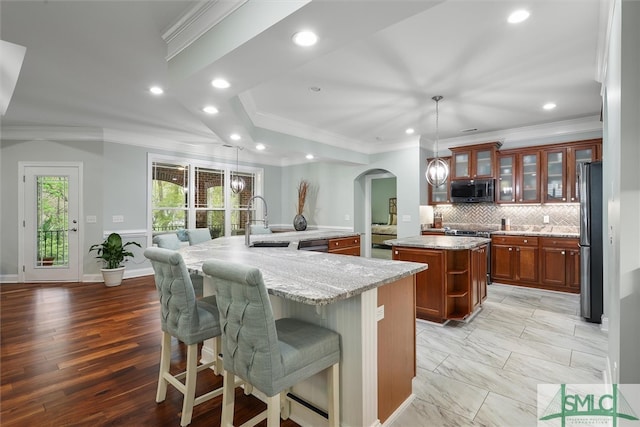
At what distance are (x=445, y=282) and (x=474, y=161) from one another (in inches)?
130

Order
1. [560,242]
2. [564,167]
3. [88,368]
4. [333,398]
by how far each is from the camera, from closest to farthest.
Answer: [333,398]
[88,368]
[560,242]
[564,167]

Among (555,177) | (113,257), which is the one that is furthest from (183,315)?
(555,177)

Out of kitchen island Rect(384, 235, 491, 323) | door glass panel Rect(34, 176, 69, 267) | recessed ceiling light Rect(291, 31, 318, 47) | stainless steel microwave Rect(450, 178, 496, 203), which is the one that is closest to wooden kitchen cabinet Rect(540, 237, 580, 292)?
stainless steel microwave Rect(450, 178, 496, 203)

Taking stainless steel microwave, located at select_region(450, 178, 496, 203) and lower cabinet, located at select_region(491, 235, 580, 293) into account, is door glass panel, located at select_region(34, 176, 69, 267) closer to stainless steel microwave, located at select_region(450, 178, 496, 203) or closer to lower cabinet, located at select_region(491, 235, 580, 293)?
stainless steel microwave, located at select_region(450, 178, 496, 203)

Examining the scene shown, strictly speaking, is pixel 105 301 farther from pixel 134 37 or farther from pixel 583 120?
pixel 583 120

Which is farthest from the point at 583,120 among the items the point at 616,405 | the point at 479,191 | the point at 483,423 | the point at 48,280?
the point at 48,280

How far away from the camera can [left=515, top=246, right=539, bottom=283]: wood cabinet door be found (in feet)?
16.1

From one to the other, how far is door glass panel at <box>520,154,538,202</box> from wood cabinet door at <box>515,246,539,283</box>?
910 millimetres

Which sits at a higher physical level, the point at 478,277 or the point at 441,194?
the point at 441,194

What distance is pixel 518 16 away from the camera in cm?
229

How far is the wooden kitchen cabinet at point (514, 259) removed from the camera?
4930 mm

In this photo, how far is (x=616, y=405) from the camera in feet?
5.37

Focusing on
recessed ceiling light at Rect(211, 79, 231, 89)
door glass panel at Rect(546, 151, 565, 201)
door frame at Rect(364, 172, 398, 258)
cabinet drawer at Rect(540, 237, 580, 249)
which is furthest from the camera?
door frame at Rect(364, 172, 398, 258)

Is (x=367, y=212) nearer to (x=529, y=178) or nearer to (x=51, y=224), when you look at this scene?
(x=529, y=178)
